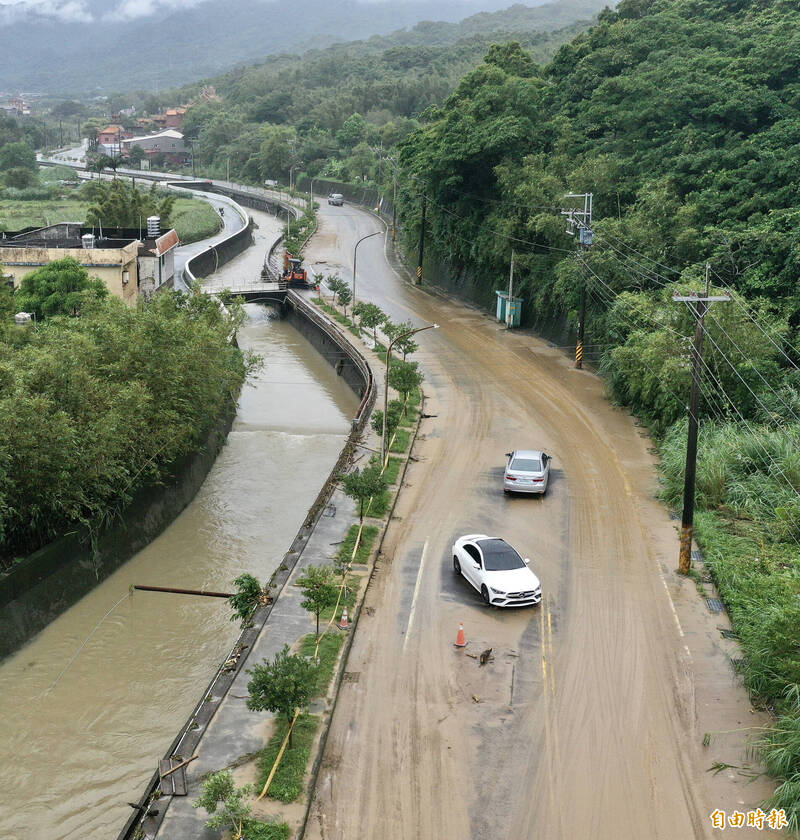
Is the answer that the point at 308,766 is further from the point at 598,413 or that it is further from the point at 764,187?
the point at 764,187

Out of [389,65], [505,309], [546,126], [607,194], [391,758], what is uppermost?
[389,65]

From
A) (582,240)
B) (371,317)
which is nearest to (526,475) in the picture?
(582,240)

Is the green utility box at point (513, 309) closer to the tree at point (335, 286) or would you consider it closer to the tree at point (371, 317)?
the tree at point (371, 317)

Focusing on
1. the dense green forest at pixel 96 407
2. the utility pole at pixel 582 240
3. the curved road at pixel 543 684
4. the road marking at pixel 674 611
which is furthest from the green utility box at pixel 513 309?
the road marking at pixel 674 611

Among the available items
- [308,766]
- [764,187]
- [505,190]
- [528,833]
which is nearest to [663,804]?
[528,833]

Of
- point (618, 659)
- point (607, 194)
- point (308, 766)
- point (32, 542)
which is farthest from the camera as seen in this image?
point (607, 194)

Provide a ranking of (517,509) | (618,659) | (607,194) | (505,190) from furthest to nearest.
A: 1. (505,190)
2. (607,194)
3. (517,509)
4. (618,659)

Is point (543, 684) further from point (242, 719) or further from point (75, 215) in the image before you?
point (75, 215)
